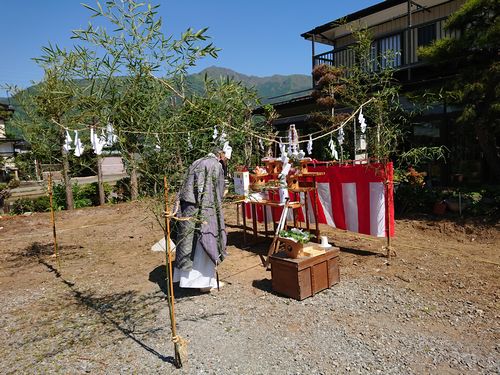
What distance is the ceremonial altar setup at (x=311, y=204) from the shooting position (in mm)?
4395

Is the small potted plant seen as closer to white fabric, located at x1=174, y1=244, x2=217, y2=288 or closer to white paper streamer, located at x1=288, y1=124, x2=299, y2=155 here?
white fabric, located at x1=174, y1=244, x2=217, y2=288

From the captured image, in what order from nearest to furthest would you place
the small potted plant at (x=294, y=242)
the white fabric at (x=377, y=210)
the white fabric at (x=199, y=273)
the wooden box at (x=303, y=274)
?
the wooden box at (x=303, y=274), the small potted plant at (x=294, y=242), the white fabric at (x=199, y=273), the white fabric at (x=377, y=210)

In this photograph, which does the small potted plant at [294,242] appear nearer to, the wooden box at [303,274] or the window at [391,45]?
the wooden box at [303,274]

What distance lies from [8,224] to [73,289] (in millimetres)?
6145

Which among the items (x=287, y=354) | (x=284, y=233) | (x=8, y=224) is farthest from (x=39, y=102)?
(x=287, y=354)

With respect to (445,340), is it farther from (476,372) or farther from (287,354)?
(287,354)

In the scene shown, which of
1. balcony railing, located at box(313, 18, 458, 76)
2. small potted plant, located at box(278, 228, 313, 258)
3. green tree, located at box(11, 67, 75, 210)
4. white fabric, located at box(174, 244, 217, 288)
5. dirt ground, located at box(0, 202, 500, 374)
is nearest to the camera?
dirt ground, located at box(0, 202, 500, 374)

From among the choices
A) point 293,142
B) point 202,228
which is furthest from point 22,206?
point 202,228

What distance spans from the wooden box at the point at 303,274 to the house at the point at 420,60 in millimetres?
5487

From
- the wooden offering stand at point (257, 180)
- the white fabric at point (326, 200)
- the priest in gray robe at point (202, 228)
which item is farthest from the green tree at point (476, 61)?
the priest in gray robe at point (202, 228)

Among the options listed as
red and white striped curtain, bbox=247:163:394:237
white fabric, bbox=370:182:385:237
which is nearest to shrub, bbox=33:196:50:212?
red and white striped curtain, bbox=247:163:394:237

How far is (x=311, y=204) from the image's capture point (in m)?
6.52

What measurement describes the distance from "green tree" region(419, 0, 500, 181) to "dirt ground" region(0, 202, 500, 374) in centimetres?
220

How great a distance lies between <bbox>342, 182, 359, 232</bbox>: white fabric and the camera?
594cm
